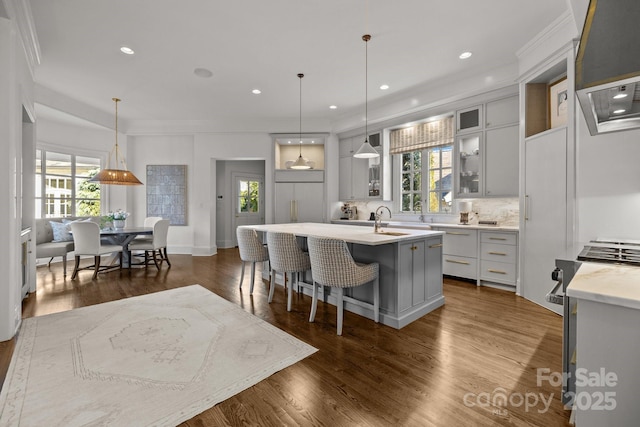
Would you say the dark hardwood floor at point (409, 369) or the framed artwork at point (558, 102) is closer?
the dark hardwood floor at point (409, 369)

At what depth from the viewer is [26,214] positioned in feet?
11.8

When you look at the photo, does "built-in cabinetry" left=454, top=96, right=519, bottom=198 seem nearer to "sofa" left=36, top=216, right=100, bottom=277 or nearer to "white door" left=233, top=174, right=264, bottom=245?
"white door" left=233, top=174, right=264, bottom=245

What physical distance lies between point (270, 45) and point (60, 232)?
4843mm

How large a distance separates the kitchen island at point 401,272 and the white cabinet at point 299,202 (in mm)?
3489

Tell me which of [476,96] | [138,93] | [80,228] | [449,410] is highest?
[138,93]

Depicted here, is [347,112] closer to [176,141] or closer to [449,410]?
[176,141]

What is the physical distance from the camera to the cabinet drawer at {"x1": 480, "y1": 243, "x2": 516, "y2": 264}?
3.82 m

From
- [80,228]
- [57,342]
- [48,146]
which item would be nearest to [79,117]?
[48,146]

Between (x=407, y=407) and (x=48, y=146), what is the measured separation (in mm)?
7605

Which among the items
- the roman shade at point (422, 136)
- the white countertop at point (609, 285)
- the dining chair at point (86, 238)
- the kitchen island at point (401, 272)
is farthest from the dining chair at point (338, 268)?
the dining chair at point (86, 238)

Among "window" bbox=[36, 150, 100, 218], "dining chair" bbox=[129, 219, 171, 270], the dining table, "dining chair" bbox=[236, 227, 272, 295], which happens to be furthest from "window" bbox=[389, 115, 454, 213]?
"window" bbox=[36, 150, 100, 218]

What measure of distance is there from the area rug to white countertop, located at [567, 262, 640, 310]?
5.67 ft

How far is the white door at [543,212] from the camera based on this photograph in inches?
119

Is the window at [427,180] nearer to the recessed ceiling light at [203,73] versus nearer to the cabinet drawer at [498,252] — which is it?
the cabinet drawer at [498,252]
